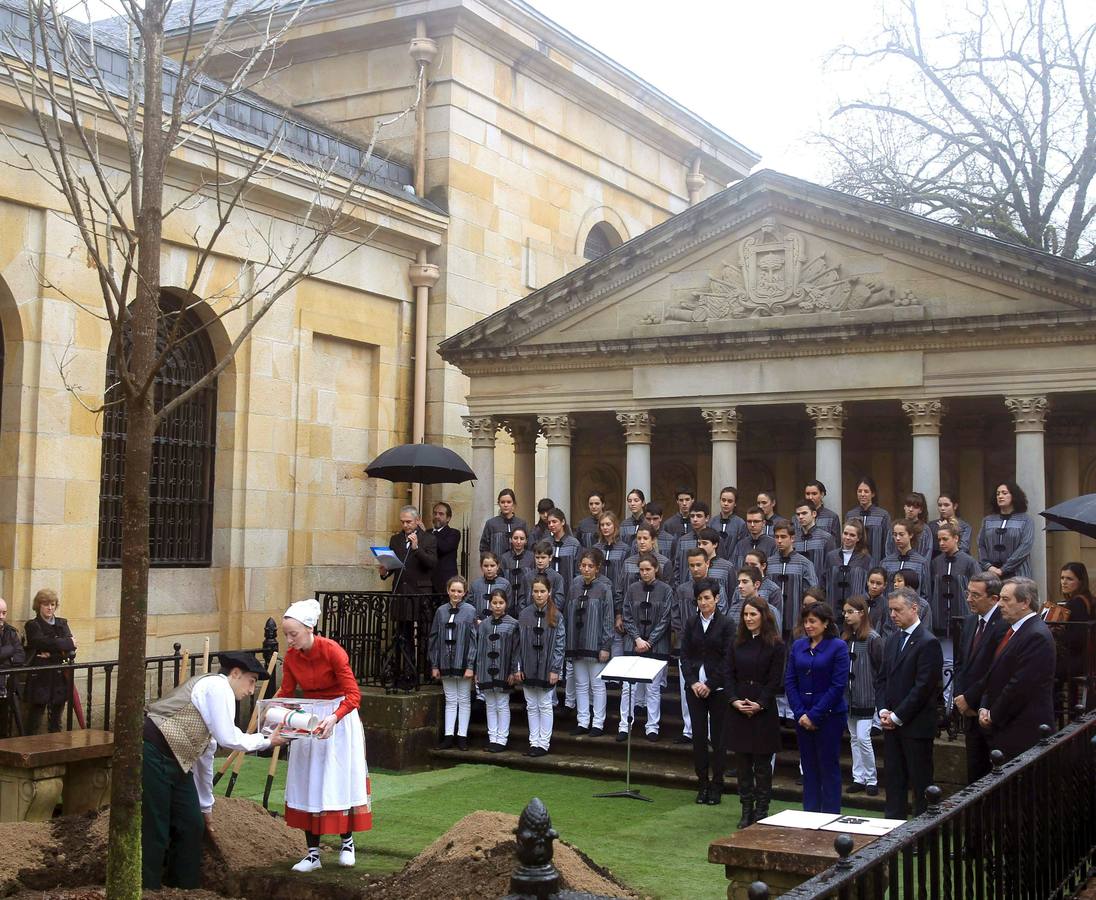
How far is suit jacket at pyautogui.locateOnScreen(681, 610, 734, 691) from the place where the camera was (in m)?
12.1

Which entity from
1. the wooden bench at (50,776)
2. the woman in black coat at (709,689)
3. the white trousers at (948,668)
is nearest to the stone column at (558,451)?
the white trousers at (948,668)

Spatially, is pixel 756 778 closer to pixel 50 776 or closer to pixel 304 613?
pixel 304 613

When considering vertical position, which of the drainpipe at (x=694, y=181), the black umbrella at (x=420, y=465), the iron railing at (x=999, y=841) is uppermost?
the drainpipe at (x=694, y=181)

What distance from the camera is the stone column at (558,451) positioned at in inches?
765

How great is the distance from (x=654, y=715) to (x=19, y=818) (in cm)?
664

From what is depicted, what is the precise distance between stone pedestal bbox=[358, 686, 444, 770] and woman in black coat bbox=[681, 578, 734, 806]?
11.9 feet

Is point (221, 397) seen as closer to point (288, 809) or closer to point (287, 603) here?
point (287, 603)

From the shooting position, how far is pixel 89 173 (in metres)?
16.6

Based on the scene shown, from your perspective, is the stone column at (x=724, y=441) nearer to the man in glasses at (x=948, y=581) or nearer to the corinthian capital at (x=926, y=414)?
the corinthian capital at (x=926, y=414)

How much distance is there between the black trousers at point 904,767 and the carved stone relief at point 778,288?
8522 millimetres

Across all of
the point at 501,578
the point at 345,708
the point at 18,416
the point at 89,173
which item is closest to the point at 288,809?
the point at 345,708

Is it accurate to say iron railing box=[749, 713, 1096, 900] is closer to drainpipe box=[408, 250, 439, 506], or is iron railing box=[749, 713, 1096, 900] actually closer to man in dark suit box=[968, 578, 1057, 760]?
man in dark suit box=[968, 578, 1057, 760]

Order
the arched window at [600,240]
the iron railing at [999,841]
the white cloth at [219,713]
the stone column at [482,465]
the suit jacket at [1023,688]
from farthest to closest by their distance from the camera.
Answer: the arched window at [600,240] → the stone column at [482,465] → the suit jacket at [1023,688] → the white cloth at [219,713] → the iron railing at [999,841]

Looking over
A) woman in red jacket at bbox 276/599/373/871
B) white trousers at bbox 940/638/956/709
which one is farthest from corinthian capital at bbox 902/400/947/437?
woman in red jacket at bbox 276/599/373/871
